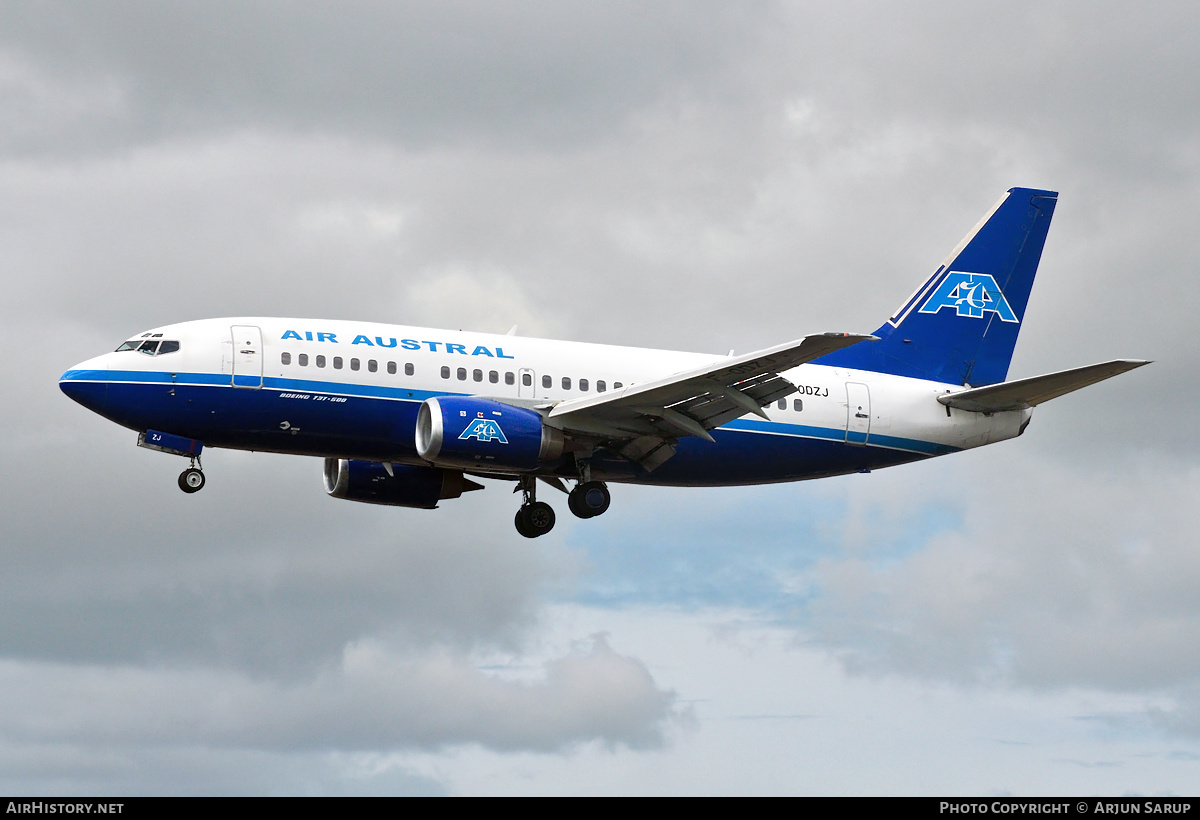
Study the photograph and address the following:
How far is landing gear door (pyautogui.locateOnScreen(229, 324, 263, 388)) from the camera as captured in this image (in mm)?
41719

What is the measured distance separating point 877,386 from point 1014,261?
835cm

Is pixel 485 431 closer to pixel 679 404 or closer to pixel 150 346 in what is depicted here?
pixel 679 404

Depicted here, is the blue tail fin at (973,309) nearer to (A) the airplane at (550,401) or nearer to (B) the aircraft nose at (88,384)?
(A) the airplane at (550,401)

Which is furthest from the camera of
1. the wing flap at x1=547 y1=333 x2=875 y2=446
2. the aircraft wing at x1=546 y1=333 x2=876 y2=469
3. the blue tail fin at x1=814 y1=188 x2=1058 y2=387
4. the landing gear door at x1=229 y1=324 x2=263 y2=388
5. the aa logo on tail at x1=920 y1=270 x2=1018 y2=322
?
the aa logo on tail at x1=920 y1=270 x2=1018 y2=322

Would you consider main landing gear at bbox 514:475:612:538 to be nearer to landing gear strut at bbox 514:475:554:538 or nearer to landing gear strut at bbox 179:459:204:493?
landing gear strut at bbox 514:475:554:538

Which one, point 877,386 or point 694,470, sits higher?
point 877,386

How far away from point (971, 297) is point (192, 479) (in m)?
26.4

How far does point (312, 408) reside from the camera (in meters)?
41.9

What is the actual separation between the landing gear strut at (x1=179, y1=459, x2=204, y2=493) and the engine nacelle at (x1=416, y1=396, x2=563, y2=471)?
6073 mm

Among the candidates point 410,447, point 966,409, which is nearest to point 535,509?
point 410,447

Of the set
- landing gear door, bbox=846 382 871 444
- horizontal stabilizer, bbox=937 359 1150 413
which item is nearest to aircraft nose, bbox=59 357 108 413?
landing gear door, bbox=846 382 871 444

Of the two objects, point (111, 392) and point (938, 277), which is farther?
point (938, 277)

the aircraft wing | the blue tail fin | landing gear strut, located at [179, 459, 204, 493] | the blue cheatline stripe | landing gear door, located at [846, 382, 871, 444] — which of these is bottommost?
landing gear strut, located at [179, 459, 204, 493]
